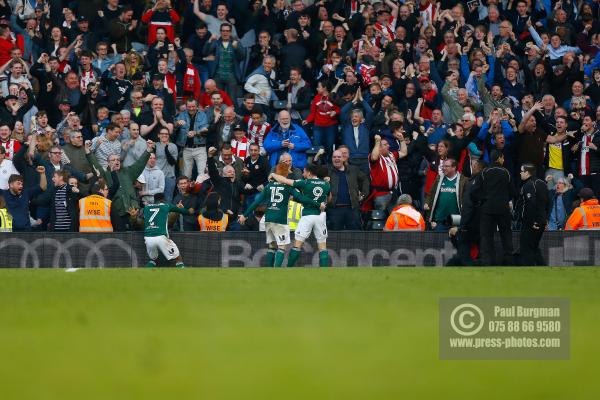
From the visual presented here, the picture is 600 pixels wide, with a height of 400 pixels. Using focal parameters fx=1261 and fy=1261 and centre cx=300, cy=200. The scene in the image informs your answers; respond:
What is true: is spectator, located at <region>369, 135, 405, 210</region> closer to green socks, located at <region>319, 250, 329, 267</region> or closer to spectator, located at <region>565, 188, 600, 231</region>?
green socks, located at <region>319, 250, 329, 267</region>

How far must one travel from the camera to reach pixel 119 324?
37.2ft

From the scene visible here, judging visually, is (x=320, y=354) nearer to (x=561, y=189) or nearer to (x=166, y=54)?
(x=561, y=189)

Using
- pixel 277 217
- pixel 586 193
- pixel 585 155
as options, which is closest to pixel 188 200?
pixel 277 217

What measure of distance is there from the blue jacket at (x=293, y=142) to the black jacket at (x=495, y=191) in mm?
5057

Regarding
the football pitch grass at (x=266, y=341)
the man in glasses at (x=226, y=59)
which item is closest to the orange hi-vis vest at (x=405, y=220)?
the football pitch grass at (x=266, y=341)

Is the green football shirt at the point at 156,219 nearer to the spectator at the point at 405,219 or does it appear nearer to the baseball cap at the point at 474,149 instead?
the spectator at the point at 405,219

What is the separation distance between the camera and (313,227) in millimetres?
21141

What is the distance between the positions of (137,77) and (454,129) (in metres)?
6.42

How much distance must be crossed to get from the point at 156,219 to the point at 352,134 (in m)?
4.71

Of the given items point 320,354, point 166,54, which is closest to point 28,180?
point 166,54

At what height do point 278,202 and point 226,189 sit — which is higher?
point 226,189

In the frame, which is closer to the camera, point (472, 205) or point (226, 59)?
point (472, 205)

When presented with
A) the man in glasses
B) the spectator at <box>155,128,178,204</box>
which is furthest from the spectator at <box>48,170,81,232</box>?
the man in glasses

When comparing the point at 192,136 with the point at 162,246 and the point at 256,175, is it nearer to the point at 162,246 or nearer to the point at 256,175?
the point at 256,175
